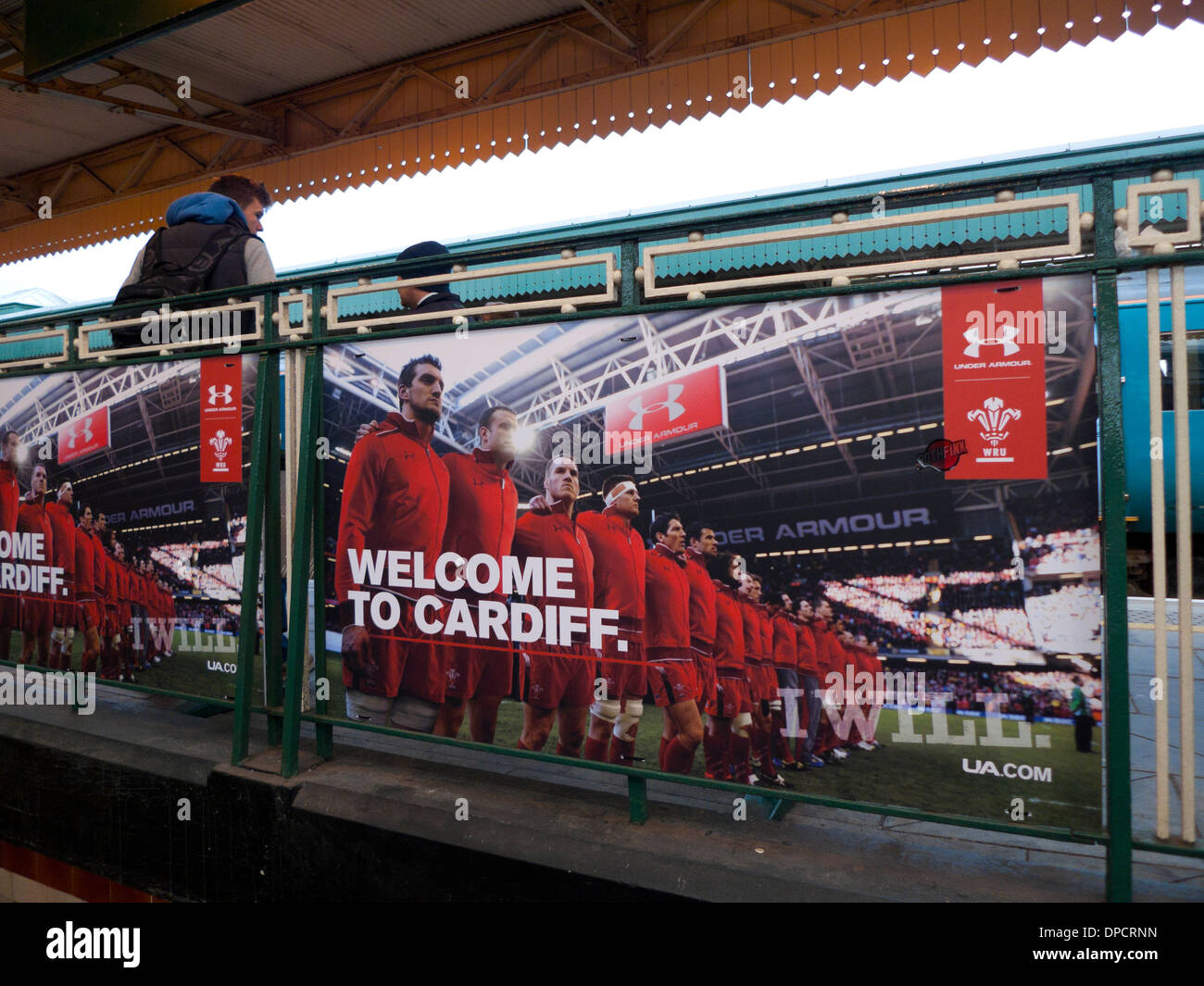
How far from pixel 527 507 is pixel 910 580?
1.25m

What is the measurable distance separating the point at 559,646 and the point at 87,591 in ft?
8.66

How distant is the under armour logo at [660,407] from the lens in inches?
100

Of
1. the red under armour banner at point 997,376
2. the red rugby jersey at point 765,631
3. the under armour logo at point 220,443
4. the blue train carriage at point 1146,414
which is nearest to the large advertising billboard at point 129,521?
the under armour logo at point 220,443

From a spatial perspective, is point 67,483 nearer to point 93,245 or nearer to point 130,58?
point 130,58

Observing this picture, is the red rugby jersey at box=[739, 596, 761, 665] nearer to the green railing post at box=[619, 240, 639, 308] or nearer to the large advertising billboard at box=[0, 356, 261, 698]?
the green railing post at box=[619, 240, 639, 308]

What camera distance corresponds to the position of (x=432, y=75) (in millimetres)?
6742

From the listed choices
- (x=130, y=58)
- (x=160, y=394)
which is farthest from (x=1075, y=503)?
(x=130, y=58)

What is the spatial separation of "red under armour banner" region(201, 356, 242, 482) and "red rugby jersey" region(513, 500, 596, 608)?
1.45 meters

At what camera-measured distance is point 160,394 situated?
12.0 ft

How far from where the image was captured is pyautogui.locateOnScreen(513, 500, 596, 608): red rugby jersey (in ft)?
8.82

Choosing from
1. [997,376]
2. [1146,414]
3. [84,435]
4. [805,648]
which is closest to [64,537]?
[84,435]

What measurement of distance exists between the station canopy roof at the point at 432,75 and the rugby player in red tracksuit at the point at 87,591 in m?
2.53

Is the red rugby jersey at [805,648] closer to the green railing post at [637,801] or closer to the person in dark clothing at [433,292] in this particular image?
Result: the green railing post at [637,801]
